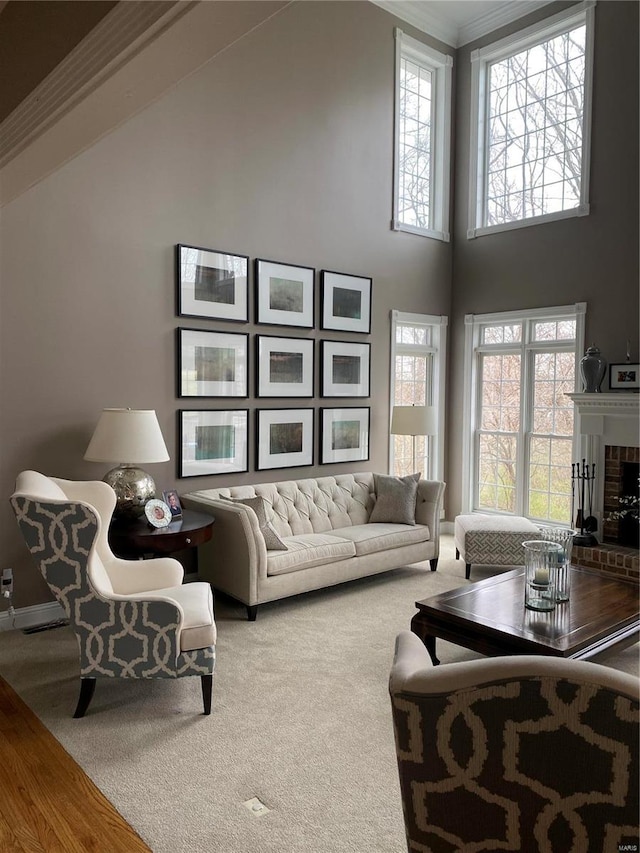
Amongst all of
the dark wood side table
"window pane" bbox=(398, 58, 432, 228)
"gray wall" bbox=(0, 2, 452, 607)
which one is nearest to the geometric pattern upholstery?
the dark wood side table

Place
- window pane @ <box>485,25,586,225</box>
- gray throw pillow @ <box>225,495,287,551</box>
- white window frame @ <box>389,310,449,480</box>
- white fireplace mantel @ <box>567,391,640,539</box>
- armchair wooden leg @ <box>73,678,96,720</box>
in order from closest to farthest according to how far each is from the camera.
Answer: armchair wooden leg @ <box>73,678,96,720</box> → gray throw pillow @ <box>225,495,287,551</box> → white fireplace mantel @ <box>567,391,640,539</box> → window pane @ <box>485,25,586,225</box> → white window frame @ <box>389,310,449,480</box>

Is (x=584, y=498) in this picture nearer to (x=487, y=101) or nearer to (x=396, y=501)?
(x=396, y=501)

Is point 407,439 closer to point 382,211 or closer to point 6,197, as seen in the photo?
point 382,211

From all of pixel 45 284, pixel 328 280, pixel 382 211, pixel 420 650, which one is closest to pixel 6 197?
pixel 45 284

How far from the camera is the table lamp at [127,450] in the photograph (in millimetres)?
4105

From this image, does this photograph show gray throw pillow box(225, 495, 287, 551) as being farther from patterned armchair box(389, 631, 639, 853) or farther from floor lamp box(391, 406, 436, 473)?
patterned armchair box(389, 631, 639, 853)

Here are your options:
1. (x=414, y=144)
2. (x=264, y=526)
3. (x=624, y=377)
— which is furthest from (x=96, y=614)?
(x=414, y=144)

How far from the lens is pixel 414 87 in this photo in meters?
6.79

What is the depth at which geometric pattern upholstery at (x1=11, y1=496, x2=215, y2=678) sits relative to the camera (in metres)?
2.94

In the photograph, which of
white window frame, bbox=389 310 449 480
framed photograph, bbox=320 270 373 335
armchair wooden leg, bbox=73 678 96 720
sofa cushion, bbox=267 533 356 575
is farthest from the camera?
white window frame, bbox=389 310 449 480

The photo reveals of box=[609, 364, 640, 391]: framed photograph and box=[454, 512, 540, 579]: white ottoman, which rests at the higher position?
box=[609, 364, 640, 391]: framed photograph

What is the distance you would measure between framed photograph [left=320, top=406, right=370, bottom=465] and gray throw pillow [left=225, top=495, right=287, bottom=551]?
4.82 ft

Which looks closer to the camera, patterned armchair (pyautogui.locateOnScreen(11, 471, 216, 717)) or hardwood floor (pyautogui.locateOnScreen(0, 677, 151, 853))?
hardwood floor (pyautogui.locateOnScreen(0, 677, 151, 853))

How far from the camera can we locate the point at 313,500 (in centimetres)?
544
